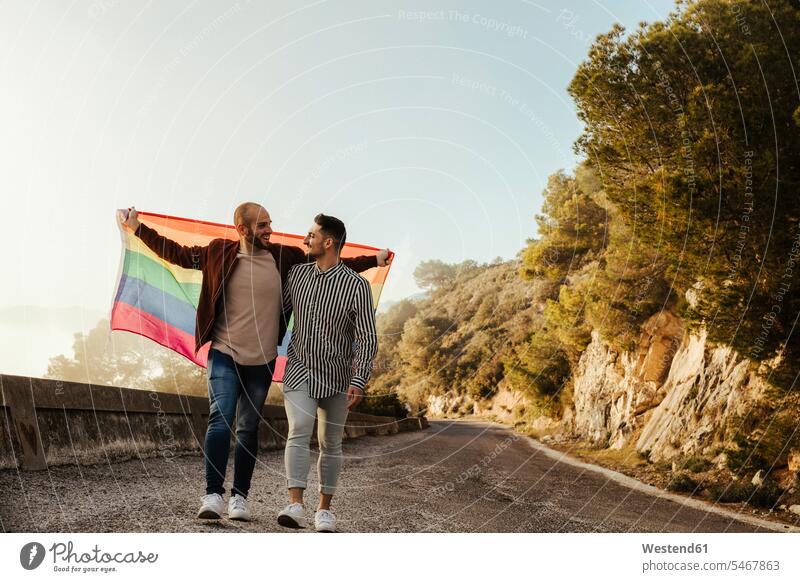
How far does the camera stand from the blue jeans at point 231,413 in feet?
16.6

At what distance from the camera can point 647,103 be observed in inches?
516

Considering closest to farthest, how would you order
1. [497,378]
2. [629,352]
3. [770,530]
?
[770,530] → [629,352] → [497,378]

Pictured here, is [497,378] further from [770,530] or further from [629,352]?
[770,530]

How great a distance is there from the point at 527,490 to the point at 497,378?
33.8 m

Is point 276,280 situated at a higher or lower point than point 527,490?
higher

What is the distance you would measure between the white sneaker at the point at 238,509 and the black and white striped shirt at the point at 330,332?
887 millimetres

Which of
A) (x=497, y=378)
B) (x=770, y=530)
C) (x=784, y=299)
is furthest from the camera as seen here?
(x=497, y=378)

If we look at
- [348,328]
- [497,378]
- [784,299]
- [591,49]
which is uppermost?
[591,49]

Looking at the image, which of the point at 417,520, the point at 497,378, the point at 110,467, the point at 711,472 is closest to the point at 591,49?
the point at 711,472

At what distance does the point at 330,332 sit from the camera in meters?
5.13

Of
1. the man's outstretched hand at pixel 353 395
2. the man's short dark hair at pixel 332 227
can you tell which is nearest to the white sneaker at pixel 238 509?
the man's outstretched hand at pixel 353 395

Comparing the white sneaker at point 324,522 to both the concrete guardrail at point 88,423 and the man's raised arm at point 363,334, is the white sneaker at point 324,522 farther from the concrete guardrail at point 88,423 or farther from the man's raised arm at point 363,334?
the concrete guardrail at point 88,423

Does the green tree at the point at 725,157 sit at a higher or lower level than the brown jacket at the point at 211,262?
higher

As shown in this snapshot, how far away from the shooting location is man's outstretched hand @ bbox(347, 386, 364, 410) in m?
5.02
